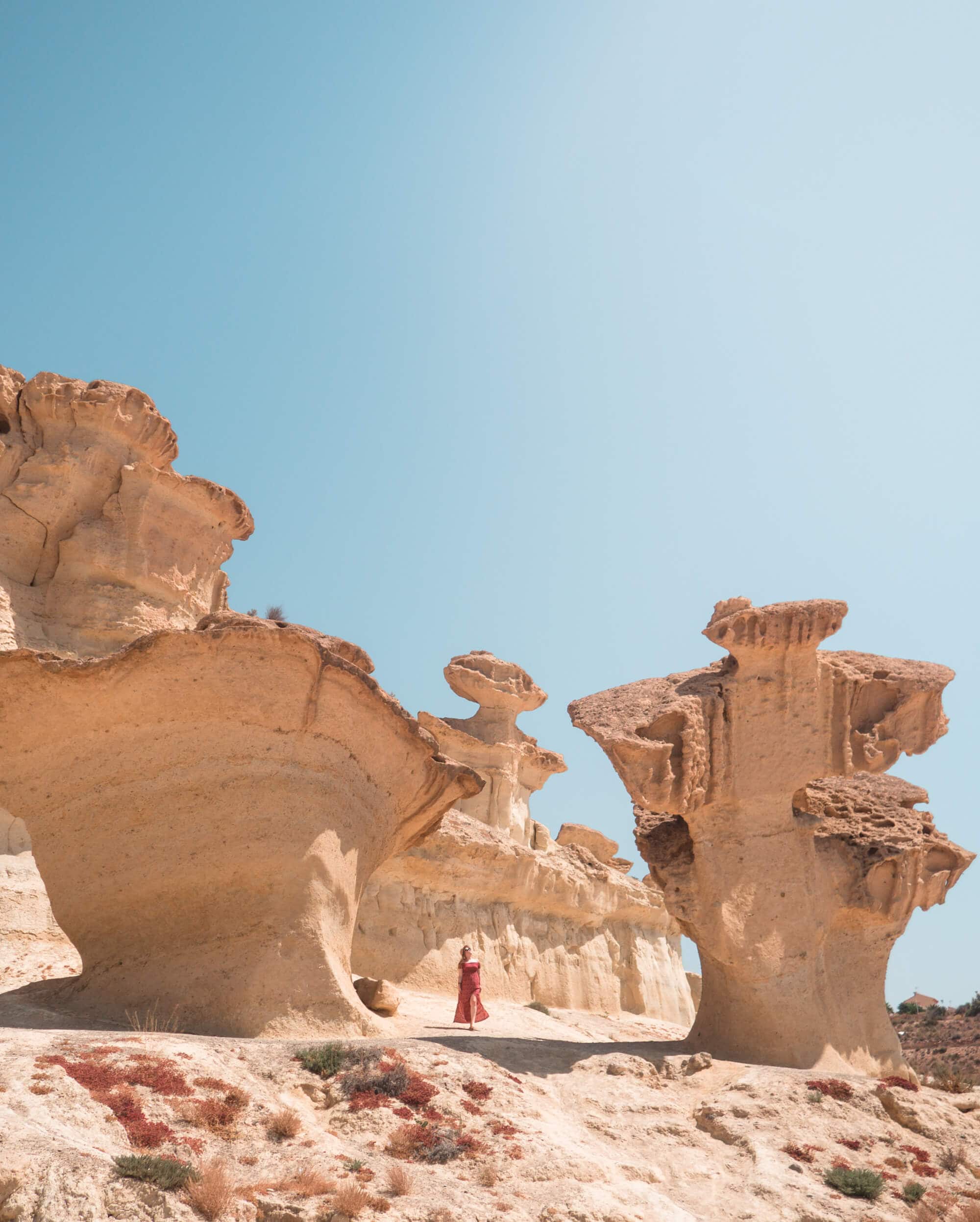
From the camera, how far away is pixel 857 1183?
7.56m

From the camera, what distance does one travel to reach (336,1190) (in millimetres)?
5527

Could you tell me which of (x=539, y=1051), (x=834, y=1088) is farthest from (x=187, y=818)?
(x=834, y=1088)

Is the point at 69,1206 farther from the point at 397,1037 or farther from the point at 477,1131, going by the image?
the point at 397,1037

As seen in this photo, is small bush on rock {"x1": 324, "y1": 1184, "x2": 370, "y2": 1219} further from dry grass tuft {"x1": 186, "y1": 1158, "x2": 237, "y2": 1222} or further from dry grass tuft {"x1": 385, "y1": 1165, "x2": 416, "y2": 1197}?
dry grass tuft {"x1": 186, "y1": 1158, "x2": 237, "y2": 1222}

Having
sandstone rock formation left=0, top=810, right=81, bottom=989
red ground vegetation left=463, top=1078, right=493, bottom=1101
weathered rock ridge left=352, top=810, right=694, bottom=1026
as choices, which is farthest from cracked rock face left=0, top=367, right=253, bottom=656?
red ground vegetation left=463, top=1078, right=493, bottom=1101

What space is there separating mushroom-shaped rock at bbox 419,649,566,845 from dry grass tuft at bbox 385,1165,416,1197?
65.2 ft

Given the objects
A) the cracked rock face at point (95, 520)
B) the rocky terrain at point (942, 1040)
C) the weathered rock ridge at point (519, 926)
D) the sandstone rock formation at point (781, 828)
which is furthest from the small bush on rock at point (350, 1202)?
the rocky terrain at point (942, 1040)

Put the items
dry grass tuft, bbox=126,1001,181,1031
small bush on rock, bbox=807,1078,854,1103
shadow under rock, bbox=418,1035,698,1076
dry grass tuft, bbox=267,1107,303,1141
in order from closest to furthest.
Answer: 1. dry grass tuft, bbox=267,1107,303,1141
2. dry grass tuft, bbox=126,1001,181,1031
3. shadow under rock, bbox=418,1035,698,1076
4. small bush on rock, bbox=807,1078,854,1103

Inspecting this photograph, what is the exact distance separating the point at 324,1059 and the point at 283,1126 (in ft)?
3.73

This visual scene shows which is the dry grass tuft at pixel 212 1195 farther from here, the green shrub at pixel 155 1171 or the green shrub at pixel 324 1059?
the green shrub at pixel 324 1059

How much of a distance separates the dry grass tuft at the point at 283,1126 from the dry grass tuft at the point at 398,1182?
0.67m

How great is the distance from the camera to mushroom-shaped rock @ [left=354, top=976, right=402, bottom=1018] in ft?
37.4

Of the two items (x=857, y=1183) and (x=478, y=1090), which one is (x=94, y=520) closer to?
(x=478, y=1090)

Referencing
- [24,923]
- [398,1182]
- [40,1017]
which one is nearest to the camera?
[398,1182]
